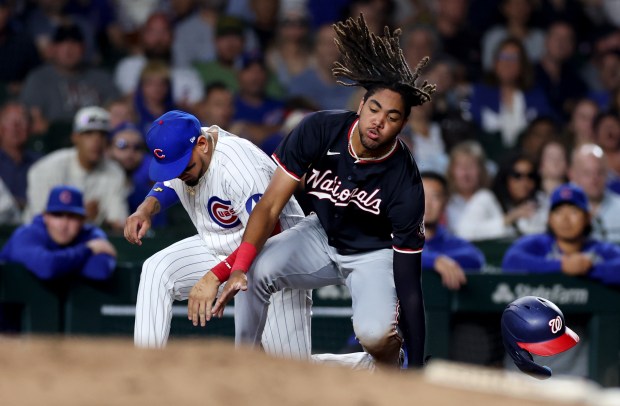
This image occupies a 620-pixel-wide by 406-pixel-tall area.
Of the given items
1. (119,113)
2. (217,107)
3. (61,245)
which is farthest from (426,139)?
(61,245)

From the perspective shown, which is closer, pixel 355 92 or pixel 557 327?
pixel 557 327

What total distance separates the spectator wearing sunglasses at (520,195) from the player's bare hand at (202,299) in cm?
396

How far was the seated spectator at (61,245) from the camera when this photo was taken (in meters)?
7.72

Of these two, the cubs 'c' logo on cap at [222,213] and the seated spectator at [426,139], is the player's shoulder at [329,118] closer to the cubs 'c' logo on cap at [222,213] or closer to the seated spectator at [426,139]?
the cubs 'c' logo on cap at [222,213]

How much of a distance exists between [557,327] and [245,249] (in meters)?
1.54

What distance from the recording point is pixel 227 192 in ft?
20.0

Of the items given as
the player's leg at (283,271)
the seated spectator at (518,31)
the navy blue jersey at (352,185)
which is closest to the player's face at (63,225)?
the player's leg at (283,271)

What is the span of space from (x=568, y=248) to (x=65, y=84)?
174 inches

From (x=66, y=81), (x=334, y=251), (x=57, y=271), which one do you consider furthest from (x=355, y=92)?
(x=334, y=251)

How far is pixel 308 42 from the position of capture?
11266mm

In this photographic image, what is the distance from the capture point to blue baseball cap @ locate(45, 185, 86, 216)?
7844mm

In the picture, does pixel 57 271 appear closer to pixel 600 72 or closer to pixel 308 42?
pixel 308 42

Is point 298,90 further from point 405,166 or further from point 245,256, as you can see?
point 245,256

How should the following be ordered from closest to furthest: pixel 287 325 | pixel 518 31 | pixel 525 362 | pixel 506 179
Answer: pixel 525 362, pixel 287 325, pixel 506 179, pixel 518 31
